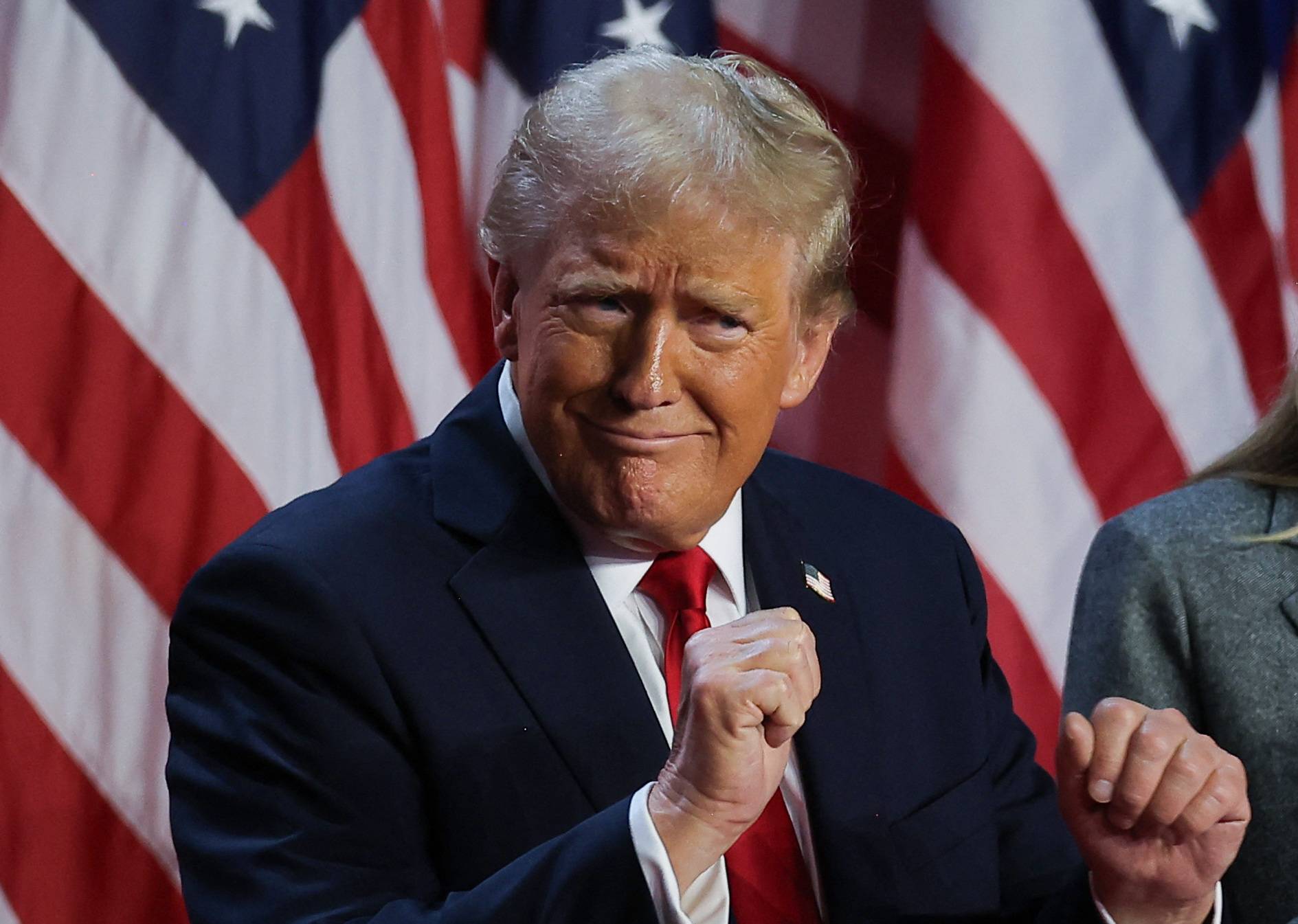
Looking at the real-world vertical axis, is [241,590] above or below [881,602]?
above

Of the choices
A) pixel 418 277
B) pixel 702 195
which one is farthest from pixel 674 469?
pixel 418 277

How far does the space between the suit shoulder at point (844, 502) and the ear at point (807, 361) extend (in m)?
0.19

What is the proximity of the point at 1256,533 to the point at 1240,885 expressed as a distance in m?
0.35

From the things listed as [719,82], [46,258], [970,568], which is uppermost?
[46,258]

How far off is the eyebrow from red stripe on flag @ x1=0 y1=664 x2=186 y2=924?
118 centimetres

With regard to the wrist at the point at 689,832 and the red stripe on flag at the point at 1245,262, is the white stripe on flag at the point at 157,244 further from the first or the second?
the red stripe on flag at the point at 1245,262

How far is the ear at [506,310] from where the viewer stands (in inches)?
56.7

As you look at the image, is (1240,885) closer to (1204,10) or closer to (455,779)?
(455,779)

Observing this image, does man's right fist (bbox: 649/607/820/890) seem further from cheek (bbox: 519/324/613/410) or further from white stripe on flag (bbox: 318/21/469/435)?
white stripe on flag (bbox: 318/21/469/435)

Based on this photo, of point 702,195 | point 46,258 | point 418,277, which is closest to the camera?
point 702,195

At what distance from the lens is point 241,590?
4.41 ft

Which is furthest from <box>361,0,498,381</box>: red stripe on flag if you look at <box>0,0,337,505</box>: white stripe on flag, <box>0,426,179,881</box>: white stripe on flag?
<box>0,426,179,881</box>: white stripe on flag

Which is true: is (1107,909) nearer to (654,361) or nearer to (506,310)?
(654,361)

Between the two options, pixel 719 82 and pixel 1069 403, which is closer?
pixel 719 82
